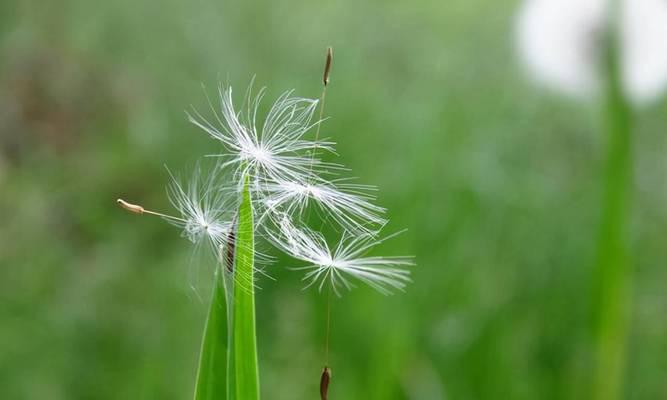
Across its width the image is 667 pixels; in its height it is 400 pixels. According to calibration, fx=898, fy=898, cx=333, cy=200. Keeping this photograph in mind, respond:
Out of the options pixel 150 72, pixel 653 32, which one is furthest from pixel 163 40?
pixel 653 32

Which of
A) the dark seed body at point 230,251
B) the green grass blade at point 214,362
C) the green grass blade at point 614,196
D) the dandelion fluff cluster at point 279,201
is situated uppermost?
the green grass blade at point 614,196

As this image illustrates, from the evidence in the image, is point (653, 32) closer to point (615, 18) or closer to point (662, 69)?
point (662, 69)

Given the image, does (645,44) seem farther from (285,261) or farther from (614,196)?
(614,196)

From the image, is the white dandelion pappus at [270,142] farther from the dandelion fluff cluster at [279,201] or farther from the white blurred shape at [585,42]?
the white blurred shape at [585,42]

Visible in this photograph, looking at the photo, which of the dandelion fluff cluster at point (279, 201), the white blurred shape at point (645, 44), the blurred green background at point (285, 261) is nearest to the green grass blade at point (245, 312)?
the dandelion fluff cluster at point (279, 201)

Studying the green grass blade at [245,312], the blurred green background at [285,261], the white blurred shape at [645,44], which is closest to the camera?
→ the green grass blade at [245,312]

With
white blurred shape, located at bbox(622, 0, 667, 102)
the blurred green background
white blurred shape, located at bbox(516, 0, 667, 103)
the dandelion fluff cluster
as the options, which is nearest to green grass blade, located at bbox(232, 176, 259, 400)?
the dandelion fluff cluster
